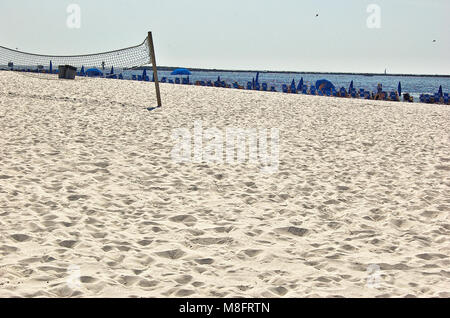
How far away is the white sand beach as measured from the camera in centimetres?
297

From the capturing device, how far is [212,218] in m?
4.27

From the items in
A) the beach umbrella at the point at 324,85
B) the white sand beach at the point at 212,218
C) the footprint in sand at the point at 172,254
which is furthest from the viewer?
the beach umbrella at the point at 324,85

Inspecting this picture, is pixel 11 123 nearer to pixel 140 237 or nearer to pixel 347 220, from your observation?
pixel 140 237

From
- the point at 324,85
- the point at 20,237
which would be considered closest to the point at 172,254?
the point at 20,237

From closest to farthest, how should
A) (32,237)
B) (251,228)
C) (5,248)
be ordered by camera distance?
(5,248) < (32,237) < (251,228)

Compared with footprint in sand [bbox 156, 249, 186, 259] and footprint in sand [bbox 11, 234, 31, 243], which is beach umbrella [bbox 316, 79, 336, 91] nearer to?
footprint in sand [bbox 156, 249, 186, 259]

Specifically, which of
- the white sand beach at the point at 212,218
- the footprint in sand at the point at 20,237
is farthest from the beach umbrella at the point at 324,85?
the footprint in sand at the point at 20,237

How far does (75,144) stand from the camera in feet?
22.5

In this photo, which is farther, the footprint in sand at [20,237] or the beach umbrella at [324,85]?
the beach umbrella at [324,85]

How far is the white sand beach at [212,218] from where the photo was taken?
297cm

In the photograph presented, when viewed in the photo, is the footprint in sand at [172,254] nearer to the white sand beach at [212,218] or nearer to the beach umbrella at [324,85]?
the white sand beach at [212,218]

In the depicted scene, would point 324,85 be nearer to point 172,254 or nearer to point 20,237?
point 172,254
